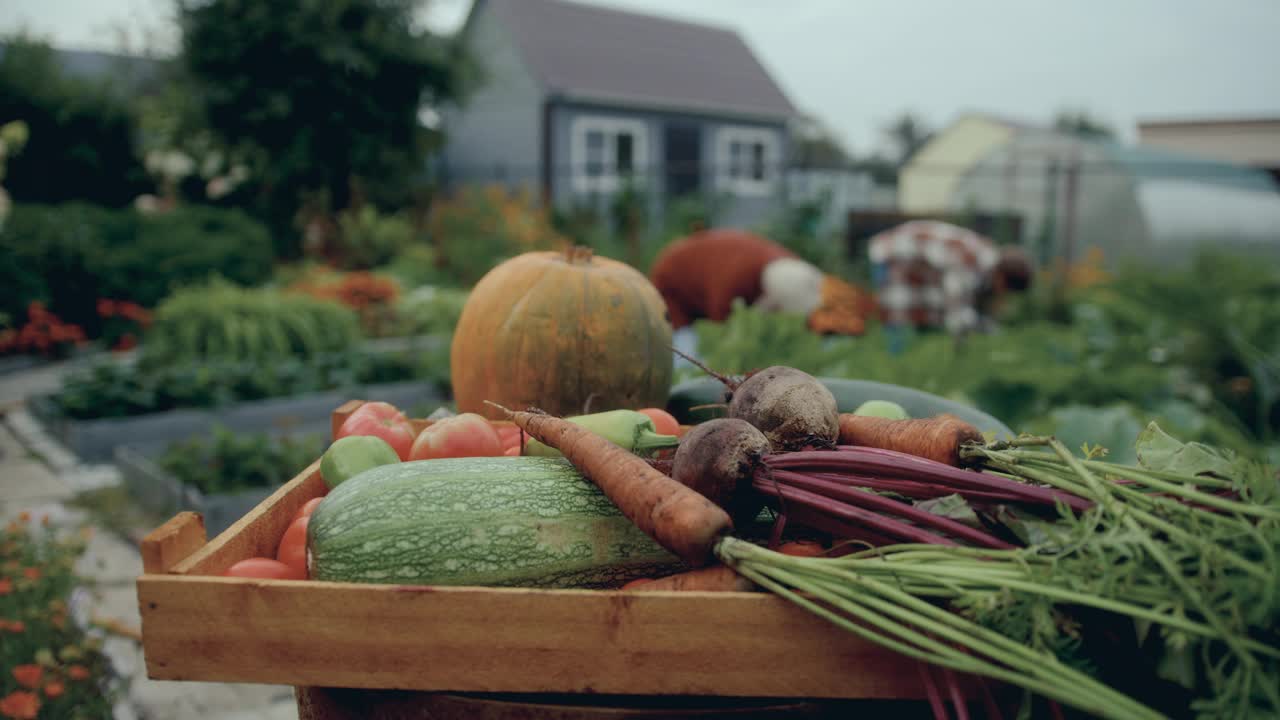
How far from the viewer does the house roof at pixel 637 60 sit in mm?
21188

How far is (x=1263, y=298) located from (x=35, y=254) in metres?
12.0

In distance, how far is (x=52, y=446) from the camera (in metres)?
6.42

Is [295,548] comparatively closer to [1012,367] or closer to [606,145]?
[1012,367]

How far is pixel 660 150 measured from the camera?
22.4m

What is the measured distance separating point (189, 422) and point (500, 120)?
17.5 metres

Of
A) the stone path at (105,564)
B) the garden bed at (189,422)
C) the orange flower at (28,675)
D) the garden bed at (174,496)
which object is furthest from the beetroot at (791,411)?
the garden bed at (189,422)

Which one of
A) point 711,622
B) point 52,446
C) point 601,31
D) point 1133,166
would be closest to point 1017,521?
point 711,622

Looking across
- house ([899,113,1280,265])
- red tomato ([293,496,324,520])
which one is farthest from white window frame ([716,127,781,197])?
red tomato ([293,496,324,520])

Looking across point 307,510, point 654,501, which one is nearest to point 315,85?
point 307,510

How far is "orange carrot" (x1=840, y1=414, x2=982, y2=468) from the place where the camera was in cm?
152

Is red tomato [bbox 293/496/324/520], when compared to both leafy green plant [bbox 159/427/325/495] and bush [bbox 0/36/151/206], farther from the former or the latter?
bush [bbox 0/36/151/206]

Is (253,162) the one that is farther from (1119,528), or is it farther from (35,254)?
(1119,528)

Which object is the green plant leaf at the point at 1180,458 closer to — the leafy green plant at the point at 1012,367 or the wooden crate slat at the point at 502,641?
the wooden crate slat at the point at 502,641

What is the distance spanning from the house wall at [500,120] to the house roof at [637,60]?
0.60 meters
